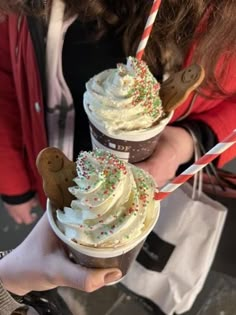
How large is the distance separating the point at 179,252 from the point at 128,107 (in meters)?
0.41

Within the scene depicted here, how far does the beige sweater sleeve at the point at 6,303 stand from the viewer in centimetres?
79

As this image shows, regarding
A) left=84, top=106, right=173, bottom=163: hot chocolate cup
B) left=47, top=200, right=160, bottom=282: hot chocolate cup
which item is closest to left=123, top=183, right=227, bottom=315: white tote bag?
left=84, top=106, right=173, bottom=163: hot chocolate cup

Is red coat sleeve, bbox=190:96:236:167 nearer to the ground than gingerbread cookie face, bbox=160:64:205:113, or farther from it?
nearer to the ground

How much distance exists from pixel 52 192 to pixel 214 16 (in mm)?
440

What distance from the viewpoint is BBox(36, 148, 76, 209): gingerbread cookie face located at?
0.75m

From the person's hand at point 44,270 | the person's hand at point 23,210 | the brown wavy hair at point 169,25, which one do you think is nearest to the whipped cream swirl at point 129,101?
the brown wavy hair at point 169,25

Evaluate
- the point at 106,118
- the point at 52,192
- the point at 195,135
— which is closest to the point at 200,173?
the point at 195,135

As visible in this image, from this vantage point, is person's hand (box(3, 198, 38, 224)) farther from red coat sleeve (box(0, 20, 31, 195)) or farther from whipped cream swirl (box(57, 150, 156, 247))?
whipped cream swirl (box(57, 150, 156, 247))

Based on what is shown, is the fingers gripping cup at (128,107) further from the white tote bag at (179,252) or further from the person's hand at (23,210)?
the person's hand at (23,210)

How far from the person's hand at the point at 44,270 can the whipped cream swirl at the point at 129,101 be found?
22cm

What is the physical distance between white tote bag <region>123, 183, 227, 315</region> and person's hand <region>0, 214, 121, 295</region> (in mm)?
317

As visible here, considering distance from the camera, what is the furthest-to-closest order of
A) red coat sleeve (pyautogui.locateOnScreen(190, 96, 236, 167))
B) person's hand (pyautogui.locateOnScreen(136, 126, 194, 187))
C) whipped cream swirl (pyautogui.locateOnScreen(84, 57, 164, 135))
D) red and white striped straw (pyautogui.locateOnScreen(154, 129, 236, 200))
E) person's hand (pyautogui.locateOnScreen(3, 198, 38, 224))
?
person's hand (pyautogui.locateOnScreen(3, 198, 38, 224))
red coat sleeve (pyautogui.locateOnScreen(190, 96, 236, 167))
person's hand (pyautogui.locateOnScreen(136, 126, 194, 187))
whipped cream swirl (pyautogui.locateOnScreen(84, 57, 164, 135))
red and white striped straw (pyautogui.locateOnScreen(154, 129, 236, 200))

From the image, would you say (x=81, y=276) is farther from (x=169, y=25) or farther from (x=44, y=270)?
(x=169, y=25)

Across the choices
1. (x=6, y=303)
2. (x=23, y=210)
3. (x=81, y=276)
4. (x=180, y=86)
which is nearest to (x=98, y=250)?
(x=81, y=276)
